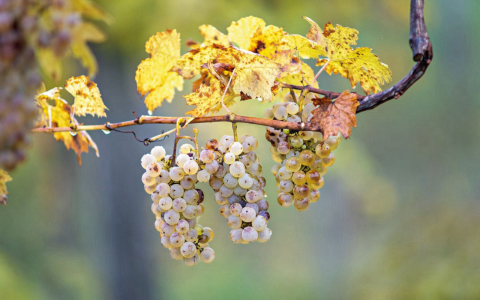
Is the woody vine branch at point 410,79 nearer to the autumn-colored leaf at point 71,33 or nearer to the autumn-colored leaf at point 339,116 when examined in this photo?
the autumn-colored leaf at point 339,116

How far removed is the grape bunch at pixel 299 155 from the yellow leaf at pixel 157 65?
13cm

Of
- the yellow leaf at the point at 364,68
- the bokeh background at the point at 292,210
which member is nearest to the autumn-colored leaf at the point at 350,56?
the yellow leaf at the point at 364,68

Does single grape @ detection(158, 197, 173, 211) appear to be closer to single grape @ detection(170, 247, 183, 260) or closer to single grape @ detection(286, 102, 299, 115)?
single grape @ detection(170, 247, 183, 260)

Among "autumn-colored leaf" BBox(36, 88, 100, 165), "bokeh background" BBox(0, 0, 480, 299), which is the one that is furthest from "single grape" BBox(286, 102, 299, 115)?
"bokeh background" BBox(0, 0, 480, 299)

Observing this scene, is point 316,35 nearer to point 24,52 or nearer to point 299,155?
point 299,155

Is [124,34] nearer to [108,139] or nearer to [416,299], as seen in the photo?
[108,139]

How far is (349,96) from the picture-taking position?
40 centimetres

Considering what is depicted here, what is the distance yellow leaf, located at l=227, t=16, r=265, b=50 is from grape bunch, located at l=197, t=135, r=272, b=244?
12cm

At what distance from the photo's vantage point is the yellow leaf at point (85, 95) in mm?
486

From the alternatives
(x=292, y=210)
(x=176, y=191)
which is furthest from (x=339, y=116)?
(x=292, y=210)

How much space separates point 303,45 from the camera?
0.47 meters

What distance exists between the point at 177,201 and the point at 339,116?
0.57 ft

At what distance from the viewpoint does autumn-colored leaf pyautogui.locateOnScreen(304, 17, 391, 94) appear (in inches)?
17.6

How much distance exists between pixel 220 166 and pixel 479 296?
1430 mm
